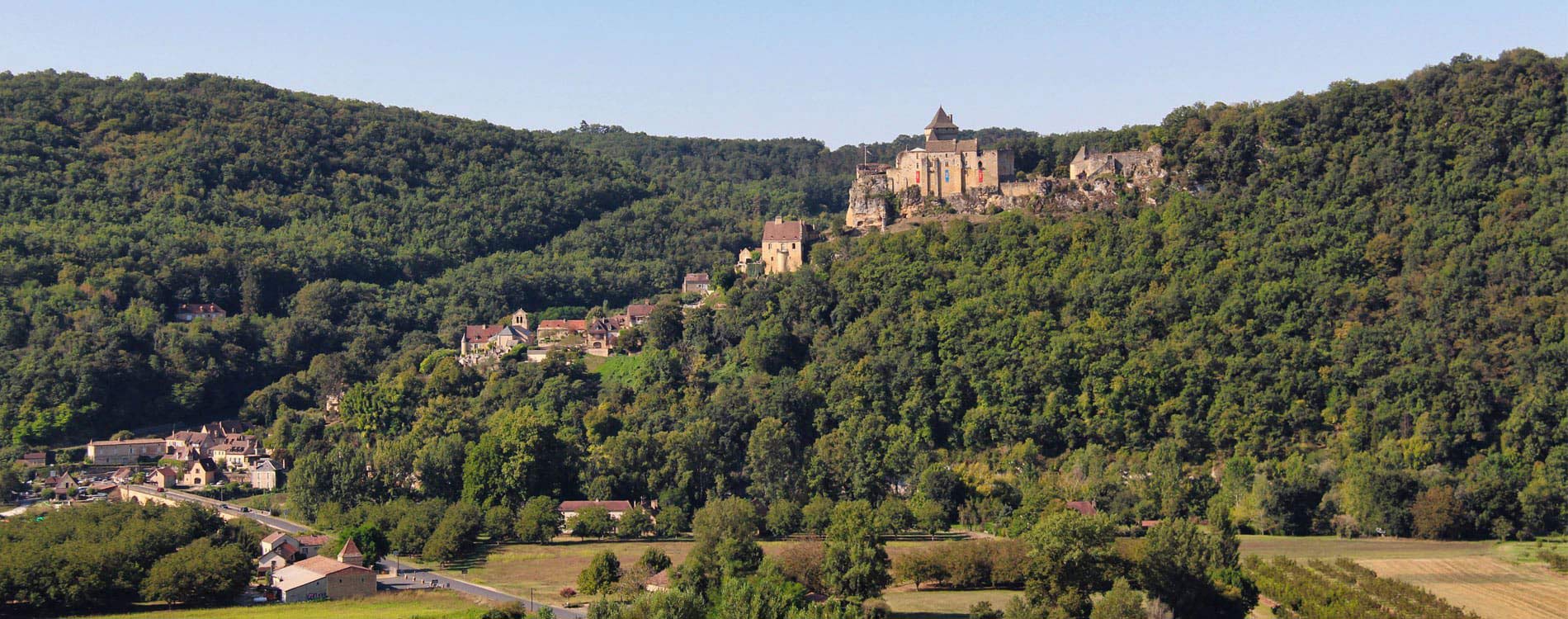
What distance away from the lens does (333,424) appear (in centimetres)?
8656

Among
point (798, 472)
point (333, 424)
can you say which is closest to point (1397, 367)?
point (798, 472)

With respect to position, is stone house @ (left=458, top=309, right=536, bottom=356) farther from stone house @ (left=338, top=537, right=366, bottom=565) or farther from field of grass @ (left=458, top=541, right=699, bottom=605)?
stone house @ (left=338, top=537, right=366, bottom=565)

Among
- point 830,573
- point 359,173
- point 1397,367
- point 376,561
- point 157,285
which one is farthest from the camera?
point 359,173

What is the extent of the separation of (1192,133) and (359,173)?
2655 inches

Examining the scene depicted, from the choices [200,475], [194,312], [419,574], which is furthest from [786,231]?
[419,574]

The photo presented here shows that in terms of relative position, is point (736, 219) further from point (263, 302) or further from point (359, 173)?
point (263, 302)

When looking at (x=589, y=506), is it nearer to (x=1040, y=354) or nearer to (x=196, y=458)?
(x=1040, y=354)

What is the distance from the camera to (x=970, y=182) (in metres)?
90.5

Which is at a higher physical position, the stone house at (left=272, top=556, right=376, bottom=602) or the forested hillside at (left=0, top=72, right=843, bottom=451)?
the forested hillside at (left=0, top=72, right=843, bottom=451)

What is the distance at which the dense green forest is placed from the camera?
69438 millimetres

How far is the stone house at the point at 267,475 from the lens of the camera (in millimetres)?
81750

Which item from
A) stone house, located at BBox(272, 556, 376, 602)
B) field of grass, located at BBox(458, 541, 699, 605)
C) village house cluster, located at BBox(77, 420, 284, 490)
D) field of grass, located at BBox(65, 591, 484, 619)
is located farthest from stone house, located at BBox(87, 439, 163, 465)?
field of grass, located at BBox(65, 591, 484, 619)

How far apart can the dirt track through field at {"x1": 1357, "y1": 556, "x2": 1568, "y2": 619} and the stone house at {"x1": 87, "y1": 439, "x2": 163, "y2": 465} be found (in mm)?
56915

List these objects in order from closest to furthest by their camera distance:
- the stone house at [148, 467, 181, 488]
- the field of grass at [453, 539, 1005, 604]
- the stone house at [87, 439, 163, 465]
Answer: the field of grass at [453, 539, 1005, 604]
the stone house at [148, 467, 181, 488]
the stone house at [87, 439, 163, 465]
